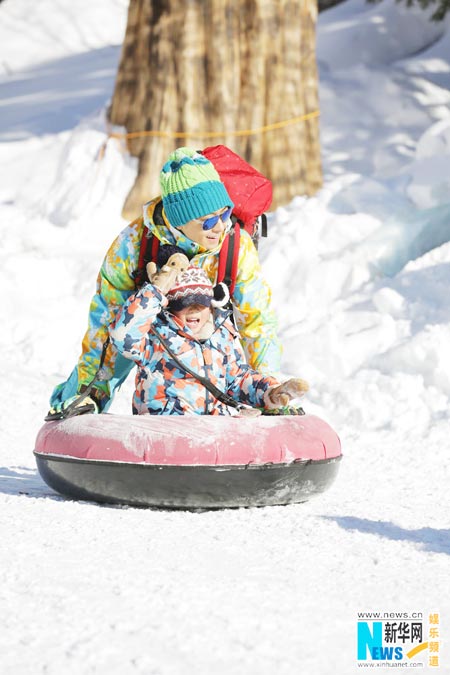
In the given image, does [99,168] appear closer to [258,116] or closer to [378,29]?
[258,116]

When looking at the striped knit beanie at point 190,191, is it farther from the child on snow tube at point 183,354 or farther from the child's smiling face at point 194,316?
the child's smiling face at point 194,316

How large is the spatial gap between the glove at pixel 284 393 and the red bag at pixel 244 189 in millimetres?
772

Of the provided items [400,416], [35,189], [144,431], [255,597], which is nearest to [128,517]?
[144,431]

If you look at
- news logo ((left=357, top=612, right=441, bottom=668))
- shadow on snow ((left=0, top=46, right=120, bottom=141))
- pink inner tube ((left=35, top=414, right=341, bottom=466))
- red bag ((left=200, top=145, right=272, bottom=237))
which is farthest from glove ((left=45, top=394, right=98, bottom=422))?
shadow on snow ((left=0, top=46, right=120, bottom=141))

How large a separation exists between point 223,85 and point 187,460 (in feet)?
17.8

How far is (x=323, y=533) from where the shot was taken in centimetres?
359

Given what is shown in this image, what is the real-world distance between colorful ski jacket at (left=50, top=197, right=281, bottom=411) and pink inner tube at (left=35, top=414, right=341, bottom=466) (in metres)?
0.41

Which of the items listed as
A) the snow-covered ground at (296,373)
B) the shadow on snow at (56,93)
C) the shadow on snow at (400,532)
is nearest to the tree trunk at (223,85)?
the snow-covered ground at (296,373)

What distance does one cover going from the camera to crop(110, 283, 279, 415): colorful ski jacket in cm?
396

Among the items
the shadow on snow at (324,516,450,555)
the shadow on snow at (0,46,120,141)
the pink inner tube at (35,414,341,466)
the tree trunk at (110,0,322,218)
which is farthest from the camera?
the shadow on snow at (0,46,120,141)

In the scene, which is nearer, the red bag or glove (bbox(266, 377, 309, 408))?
glove (bbox(266, 377, 309, 408))

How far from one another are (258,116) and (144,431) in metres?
5.32

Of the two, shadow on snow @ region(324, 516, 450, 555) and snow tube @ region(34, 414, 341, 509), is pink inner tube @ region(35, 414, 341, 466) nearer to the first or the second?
snow tube @ region(34, 414, 341, 509)

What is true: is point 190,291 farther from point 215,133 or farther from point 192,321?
point 215,133
